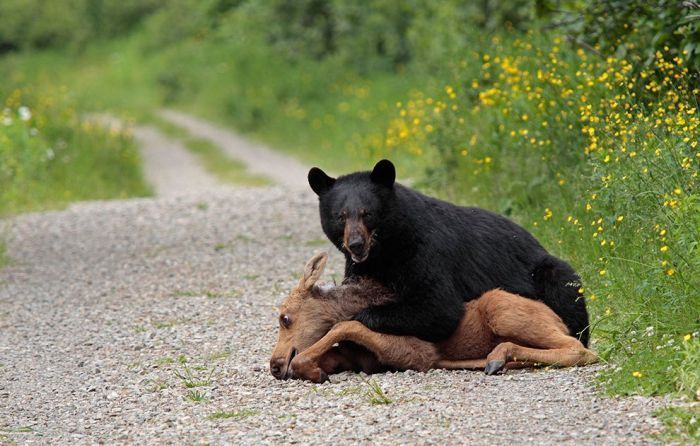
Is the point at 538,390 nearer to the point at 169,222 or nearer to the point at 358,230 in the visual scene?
the point at 358,230

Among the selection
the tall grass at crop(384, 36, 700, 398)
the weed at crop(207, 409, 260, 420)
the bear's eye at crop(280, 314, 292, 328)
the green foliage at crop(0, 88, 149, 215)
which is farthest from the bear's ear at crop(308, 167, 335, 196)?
the green foliage at crop(0, 88, 149, 215)

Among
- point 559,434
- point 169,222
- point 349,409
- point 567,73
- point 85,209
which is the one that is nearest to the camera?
point 559,434

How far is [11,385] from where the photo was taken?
747cm

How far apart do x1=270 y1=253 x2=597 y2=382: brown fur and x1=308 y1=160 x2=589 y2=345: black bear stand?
0.10 meters

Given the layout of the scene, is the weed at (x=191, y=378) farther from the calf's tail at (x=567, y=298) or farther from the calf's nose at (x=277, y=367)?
the calf's tail at (x=567, y=298)

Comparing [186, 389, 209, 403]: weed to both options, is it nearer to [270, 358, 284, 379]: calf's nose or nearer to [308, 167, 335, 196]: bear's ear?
[270, 358, 284, 379]: calf's nose

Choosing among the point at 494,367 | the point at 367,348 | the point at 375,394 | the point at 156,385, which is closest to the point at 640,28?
the point at 494,367

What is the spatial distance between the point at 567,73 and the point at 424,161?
3.57 meters

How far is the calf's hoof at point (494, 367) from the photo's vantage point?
6617 mm

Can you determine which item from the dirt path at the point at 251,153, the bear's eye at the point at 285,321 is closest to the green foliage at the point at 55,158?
the dirt path at the point at 251,153

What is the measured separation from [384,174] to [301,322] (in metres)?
1.06

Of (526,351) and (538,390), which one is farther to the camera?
(526,351)

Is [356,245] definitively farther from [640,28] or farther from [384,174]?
[640,28]

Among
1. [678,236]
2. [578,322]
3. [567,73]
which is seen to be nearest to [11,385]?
Result: [578,322]
